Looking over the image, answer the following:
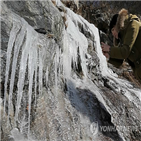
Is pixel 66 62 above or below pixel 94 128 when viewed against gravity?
above

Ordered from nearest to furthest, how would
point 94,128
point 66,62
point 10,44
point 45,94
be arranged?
point 10,44
point 45,94
point 94,128
point 66,62

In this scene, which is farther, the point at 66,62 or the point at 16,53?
the point at 66,62

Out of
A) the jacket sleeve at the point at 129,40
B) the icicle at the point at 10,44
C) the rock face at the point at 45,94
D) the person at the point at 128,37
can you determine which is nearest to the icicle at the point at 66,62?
the rock face at the point at 45,94

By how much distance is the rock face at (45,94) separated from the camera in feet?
5.57

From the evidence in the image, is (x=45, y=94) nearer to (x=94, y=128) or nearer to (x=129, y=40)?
(x=94, y=128)

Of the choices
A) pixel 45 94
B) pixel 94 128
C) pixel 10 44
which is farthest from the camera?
pixel 94 128

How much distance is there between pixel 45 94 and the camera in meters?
1.97

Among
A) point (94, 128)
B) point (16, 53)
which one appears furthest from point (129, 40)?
point (16, 53)

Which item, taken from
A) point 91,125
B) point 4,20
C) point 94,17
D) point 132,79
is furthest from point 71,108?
point 94,17

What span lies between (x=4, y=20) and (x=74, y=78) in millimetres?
1350

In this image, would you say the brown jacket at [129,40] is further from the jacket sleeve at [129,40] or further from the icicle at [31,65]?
the icicle at [31,65]

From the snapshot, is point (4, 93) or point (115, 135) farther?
point (115, 135)

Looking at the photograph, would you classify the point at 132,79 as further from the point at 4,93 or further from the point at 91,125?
the point at 4,93

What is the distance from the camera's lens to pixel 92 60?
3.73 metres
